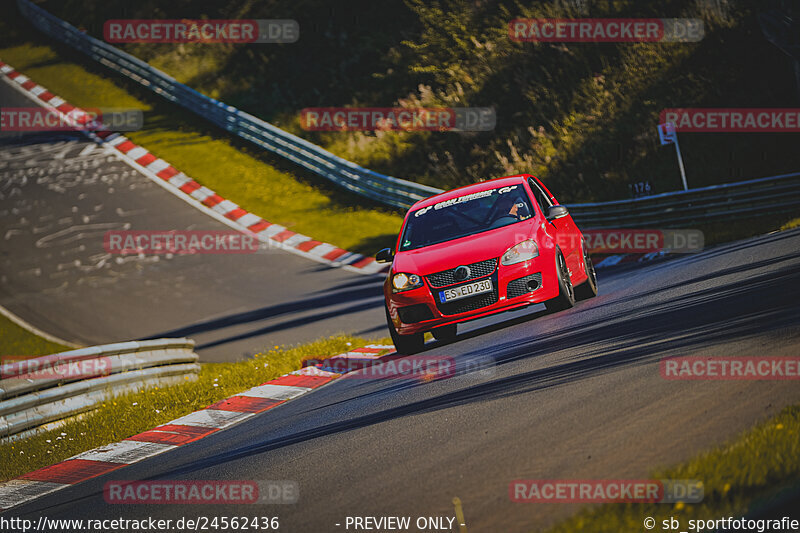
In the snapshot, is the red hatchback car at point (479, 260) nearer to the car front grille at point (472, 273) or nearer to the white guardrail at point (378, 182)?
the car front grille at point (472, 273)

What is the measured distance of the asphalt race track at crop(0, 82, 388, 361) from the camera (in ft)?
52.1

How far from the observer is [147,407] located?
34.5 ft

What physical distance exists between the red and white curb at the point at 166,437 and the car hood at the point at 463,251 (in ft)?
5.27

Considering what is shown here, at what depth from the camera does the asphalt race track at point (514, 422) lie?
5.27 metres

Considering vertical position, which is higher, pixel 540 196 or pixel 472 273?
pixel 540 196

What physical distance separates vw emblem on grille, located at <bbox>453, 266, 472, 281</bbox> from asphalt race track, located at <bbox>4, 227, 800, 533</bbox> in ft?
2.73

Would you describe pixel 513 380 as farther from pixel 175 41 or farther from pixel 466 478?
pixel 175 41

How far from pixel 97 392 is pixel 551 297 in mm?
5487

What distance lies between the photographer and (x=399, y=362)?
10.5m
